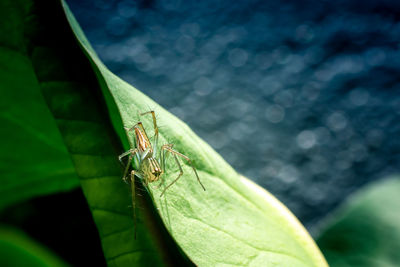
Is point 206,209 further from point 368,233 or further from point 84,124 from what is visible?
point 368,233

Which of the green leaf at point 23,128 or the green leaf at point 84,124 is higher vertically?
the green leaf at point 23,128

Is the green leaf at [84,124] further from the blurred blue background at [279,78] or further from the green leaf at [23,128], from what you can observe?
the blurred blue background at [279,78]

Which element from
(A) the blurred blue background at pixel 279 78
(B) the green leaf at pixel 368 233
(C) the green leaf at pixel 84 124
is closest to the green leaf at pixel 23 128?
(C) the green leaf at pixel 84 124

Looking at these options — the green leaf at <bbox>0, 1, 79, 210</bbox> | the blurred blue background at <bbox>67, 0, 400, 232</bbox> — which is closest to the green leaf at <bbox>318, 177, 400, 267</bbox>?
the green leaf at <bbox>0, 1, 79, 210</bbox>

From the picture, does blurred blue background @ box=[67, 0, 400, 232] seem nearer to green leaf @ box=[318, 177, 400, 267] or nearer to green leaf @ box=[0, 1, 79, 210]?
green leaf @ box=[318, 177, 400, 267]

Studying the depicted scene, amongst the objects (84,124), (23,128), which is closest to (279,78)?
(23,128)

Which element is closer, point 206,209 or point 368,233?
point 206,209
